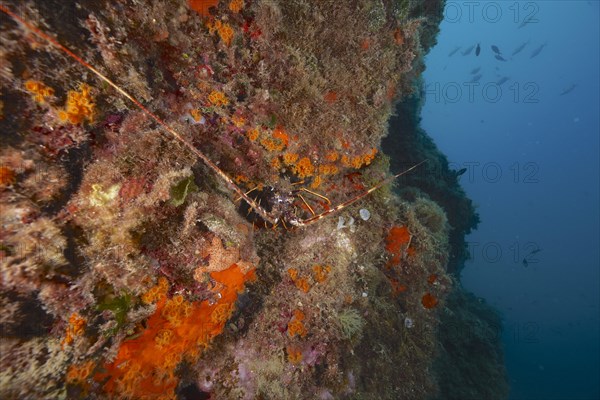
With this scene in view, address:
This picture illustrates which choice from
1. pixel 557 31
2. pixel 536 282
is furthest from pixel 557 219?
pixel 557 31

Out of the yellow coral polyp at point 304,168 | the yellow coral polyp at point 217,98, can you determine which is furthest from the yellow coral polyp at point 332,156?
the yellow coral polyp at point 217,98

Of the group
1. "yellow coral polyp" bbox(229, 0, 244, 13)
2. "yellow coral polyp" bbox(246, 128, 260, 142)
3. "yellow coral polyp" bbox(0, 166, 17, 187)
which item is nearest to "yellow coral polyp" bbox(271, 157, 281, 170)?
"yellow coral polyp" bbox(246, 128, 260, 142)

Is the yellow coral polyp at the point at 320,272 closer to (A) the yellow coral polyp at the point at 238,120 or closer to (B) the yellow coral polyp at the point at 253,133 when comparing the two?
(B) the yellow coral polyp at the point at 253,133

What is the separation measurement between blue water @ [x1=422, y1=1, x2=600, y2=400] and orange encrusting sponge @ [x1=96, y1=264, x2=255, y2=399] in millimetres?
16437

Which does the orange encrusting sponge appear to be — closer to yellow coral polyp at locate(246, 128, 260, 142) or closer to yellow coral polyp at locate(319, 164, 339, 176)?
yellow coral polyp at locate(246, 128, 260, 142)

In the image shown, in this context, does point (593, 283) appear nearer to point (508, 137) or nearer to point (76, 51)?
point (508, 137)

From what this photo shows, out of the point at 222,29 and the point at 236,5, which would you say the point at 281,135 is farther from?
the point at 236,5

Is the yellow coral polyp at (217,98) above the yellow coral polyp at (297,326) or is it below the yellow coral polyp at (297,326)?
above

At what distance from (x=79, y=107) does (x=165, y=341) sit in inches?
91.4

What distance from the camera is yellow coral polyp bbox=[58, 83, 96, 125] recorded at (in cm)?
247

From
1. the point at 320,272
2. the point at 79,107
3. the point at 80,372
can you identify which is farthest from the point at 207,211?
the point at 320,272

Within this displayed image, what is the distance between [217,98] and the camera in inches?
139

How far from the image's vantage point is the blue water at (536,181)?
45.4m

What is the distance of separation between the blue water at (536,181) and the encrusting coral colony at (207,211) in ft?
→ 45.8
